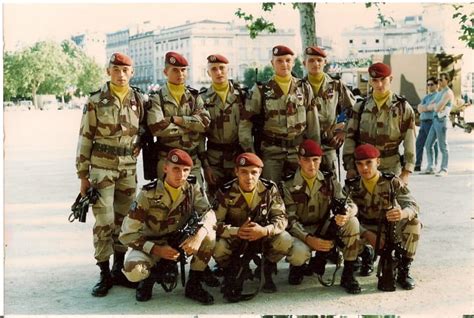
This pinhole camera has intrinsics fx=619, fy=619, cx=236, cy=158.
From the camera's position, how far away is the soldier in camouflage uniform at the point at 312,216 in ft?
14.4

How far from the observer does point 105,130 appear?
4473mm

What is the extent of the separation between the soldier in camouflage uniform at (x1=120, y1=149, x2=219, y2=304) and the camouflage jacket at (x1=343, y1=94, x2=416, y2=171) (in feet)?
4.66

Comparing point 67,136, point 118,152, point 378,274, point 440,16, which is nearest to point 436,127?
point 440,16

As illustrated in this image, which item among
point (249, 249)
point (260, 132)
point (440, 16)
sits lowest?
point (249, 249)

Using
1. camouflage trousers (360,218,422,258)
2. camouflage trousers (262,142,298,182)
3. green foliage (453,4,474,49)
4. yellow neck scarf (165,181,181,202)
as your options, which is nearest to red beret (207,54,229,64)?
camouflage trousers (262,142,298,182)

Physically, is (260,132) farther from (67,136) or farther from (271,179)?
(67,136)

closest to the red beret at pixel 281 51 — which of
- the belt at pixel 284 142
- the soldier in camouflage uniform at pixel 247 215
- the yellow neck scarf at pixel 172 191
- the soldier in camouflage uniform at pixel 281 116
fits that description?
the soldier in camouflage uniform at pixel 281 116

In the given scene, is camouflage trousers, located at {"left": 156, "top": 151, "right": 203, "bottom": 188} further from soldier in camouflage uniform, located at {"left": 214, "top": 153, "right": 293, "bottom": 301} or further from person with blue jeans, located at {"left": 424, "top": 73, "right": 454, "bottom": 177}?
person with blue jeans, located at {"left": 424, "top": 73, "right": 454, "bottom": 177}

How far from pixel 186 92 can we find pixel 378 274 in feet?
6.48

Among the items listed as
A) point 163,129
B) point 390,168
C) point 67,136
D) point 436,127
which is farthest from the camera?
point 67,136

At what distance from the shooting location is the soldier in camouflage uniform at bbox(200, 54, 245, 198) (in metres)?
4.95

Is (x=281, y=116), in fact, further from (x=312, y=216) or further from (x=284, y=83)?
(x=312, y=216)

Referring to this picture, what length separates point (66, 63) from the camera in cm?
678

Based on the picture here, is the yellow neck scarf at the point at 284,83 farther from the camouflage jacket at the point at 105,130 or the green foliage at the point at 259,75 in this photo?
the camouflage jacket at the point at 105,130
